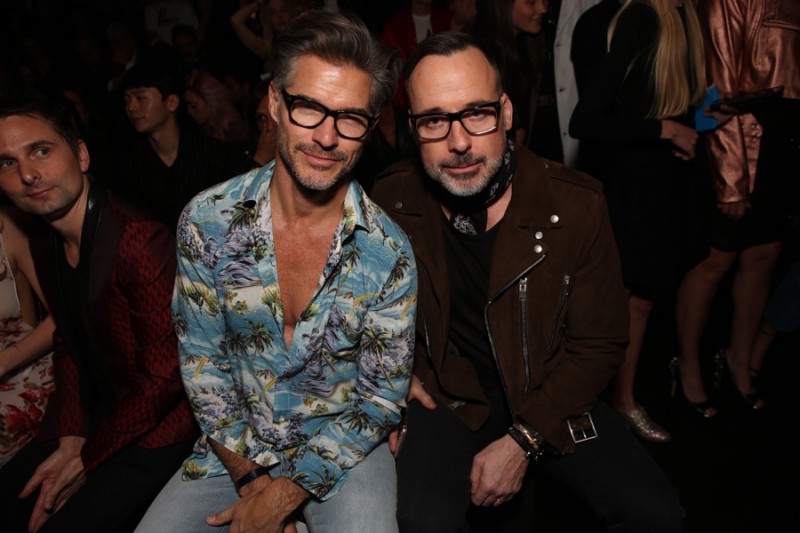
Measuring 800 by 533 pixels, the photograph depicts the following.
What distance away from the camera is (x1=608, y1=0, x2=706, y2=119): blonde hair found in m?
2.29

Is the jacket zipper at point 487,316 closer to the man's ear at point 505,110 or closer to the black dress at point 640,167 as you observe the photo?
the man's ear at point 505,110

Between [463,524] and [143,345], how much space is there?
43.1 inches

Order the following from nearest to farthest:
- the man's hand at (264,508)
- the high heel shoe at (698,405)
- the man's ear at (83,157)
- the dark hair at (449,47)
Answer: the man's hand at (264,508) → the dark hair at (449,47) → the man's ear at (83,157) → the high heel shoe at (698,405)

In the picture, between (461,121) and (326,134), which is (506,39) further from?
(326,134)

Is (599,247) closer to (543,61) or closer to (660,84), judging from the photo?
(660,84)

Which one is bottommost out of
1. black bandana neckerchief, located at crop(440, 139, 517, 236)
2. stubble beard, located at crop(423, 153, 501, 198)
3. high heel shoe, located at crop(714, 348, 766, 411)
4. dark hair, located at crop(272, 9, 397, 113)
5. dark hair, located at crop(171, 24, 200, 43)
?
high heel shoe, located at crop(714, 348, 766, 411)

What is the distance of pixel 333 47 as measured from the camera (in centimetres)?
160

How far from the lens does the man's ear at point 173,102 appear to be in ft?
10.8

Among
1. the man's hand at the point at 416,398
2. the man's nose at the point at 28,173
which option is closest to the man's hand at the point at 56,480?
the man's nose at the point at 28,173

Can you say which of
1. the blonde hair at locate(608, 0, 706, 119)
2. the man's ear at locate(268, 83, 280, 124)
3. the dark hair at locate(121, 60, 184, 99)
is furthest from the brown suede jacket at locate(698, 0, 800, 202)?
the dark hair at locate(121, 60, 184, 99)

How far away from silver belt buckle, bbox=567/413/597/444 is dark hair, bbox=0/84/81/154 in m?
1.79

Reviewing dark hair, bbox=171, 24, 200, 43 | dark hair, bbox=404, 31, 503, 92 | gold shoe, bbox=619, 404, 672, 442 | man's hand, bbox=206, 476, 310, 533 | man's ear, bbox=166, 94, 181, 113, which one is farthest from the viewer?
dark hair, bbox=171, 24, 200, 43

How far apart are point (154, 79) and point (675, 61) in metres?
2.65

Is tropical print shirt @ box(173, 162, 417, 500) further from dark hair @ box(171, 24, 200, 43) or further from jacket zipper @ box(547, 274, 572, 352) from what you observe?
dark hair @ box(171, 24, 200, 43)
